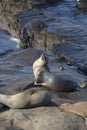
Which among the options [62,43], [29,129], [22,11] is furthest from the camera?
[22,11]

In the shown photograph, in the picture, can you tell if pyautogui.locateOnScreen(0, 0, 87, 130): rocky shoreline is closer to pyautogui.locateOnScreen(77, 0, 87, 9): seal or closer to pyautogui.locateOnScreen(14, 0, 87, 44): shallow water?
pyautogui.locateOnScreen(14, 0, 87, 44): shallow water

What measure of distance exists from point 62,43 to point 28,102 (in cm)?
1081

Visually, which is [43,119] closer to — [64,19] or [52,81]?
[52,81]

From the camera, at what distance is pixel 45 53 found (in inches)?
599

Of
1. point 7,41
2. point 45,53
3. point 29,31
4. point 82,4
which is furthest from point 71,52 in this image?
point 82,4

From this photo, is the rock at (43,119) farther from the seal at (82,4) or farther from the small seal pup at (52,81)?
the seal at (82,4)

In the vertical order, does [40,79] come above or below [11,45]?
above

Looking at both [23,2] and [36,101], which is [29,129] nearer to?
[36,101]

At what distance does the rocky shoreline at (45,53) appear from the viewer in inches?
279

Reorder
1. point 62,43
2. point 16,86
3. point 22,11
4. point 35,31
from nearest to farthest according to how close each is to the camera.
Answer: point 16,86
point 62,43
point 35,31
point 22,11

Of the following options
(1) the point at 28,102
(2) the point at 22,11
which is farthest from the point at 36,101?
(2) the point at 22,11

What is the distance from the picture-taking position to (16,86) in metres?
9.97

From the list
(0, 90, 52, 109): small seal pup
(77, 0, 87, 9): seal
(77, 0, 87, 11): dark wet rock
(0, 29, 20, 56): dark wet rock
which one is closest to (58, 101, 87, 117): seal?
(0, 90, 52, 109): small seal pup

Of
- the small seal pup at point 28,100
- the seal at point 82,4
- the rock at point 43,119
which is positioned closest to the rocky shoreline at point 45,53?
the rock at point 43,119
